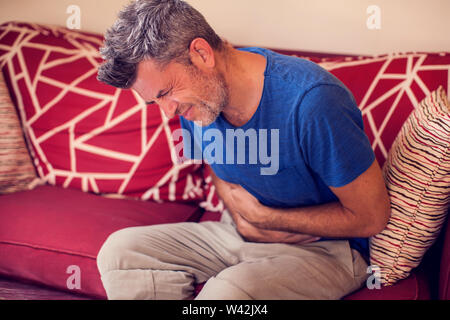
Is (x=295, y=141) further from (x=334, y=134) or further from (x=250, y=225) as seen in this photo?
(x=250, y=225)

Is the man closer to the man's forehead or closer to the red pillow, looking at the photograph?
the man's forehead

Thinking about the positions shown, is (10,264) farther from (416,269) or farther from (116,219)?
(416,269)

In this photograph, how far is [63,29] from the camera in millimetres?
1640

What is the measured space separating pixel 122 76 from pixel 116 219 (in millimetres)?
588

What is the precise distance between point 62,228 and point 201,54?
74cm

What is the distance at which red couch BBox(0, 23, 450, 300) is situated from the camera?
1.22m

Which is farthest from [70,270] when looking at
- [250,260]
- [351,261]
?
[351,261]

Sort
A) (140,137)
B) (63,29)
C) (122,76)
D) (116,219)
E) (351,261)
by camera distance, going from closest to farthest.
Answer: (122,76) → (351,261) → (116,219) → (140,137) → (63,29)

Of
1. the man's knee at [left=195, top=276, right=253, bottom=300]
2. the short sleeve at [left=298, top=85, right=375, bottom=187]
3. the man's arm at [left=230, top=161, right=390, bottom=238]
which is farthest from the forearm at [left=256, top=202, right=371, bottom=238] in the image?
the man's knee at [left=195, top=276, right=253, bottom=300]

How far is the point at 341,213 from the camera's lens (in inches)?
37.4

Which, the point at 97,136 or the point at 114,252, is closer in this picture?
the point at 114,252

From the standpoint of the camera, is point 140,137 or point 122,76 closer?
point 122,76

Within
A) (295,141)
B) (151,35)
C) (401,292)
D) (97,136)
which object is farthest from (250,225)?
(97,136)

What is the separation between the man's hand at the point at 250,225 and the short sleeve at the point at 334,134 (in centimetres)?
25
